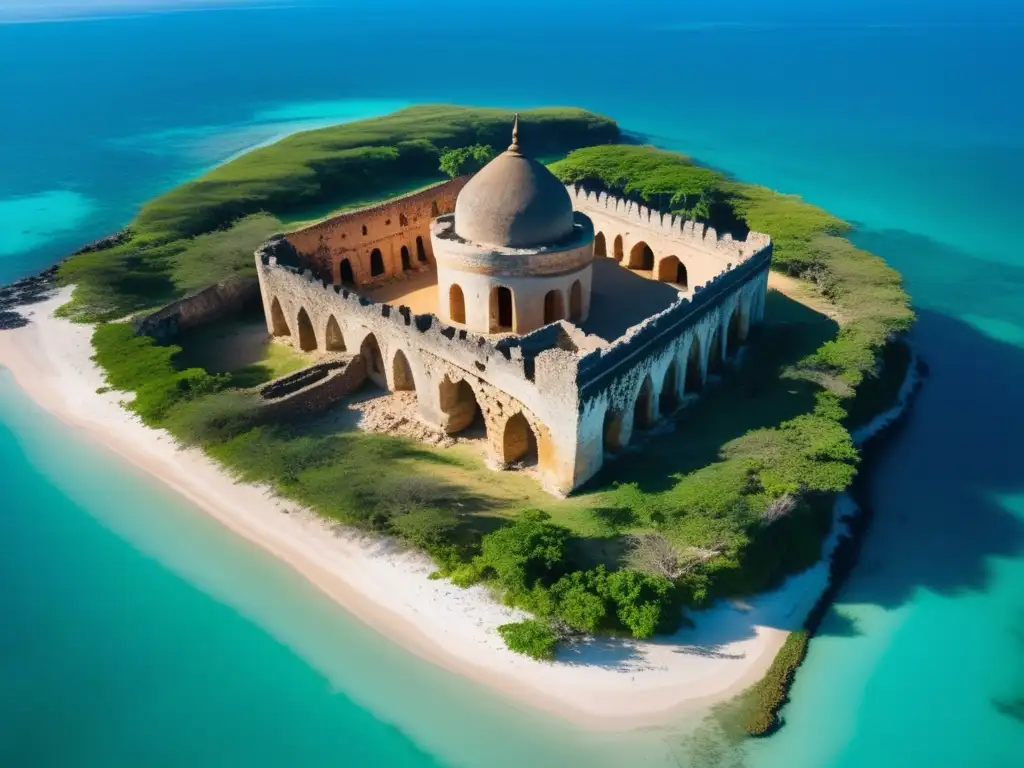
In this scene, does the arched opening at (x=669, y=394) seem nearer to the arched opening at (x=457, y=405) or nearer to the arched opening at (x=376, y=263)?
the arched opening at (x=457, y=405)

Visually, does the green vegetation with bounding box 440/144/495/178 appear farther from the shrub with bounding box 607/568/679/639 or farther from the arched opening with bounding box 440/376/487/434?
the shrub with bounding box 607/568/679/639

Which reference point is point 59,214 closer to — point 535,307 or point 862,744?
point 535,307

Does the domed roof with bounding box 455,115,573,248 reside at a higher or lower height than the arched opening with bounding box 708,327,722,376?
higher

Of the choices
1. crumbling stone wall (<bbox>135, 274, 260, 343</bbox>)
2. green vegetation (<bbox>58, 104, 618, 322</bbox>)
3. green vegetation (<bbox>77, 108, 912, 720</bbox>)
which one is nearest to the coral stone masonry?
green vegetation (<bbox>77, 108, 912, 720</bbox>)

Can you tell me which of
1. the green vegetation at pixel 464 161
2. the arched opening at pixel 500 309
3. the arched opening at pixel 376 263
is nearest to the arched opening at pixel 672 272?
the arched opening at pixel 500 309

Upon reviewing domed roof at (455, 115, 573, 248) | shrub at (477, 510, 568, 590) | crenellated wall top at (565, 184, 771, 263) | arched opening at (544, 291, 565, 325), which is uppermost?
domed roof at (455, 115, 573, 248)

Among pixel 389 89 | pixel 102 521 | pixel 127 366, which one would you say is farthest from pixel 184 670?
pixel 389 89
